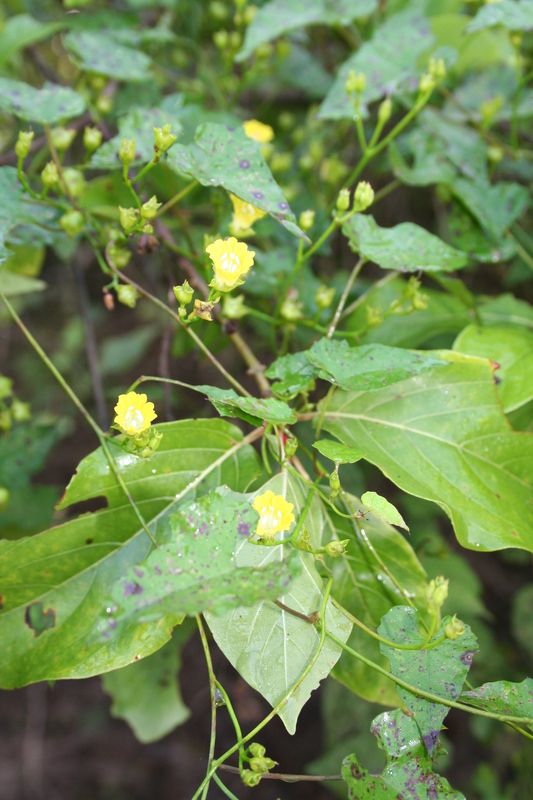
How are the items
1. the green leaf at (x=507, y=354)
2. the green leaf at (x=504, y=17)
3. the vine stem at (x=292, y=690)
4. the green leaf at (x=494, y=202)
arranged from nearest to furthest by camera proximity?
the vine stem at (x=292, y=690) → the green leaf at (x=507, y=354) → the green leaf at (x=504, y=17) → the green leaf at (x=494, y=202)

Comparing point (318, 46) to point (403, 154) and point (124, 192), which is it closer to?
point (403, 154)

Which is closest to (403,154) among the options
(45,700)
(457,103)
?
(457,103)

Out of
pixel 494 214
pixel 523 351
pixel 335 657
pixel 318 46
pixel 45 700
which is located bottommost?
pixel 45 700

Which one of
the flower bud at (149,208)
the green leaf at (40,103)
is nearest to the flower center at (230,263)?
the flower bud at (149,208)

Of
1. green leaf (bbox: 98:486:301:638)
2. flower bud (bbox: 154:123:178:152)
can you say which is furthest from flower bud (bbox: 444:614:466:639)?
flower bud (bbox: 154:123:178:152)

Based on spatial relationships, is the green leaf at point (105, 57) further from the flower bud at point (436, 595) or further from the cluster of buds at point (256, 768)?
the cluster of buds at point (256, 768)

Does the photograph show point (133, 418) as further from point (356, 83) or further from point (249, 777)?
point (356, 83)
